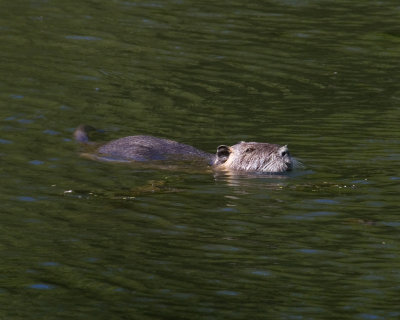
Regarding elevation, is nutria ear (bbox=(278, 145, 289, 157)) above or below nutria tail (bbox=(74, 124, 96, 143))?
above

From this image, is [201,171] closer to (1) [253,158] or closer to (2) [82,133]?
(1) [253,158]

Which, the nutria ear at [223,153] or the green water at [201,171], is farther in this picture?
the nutria ear at [223,153]

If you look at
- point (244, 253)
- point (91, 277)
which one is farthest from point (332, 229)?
point (91, 277)

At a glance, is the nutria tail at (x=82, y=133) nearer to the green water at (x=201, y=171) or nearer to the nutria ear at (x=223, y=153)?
the green water at (x=201, y=171)

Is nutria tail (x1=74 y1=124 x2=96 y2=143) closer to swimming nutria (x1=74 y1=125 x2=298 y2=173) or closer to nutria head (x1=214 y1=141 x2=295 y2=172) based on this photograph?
swimming nutria (x1=74 y1=125 x2=298 y2=173)

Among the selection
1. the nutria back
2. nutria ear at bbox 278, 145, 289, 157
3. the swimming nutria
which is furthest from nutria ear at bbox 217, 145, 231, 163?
nutria ear at bbox 278, 145, 289, 157

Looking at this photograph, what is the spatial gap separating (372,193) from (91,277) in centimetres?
379

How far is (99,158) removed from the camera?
1205cm

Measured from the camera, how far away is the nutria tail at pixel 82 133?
12734 millimetres

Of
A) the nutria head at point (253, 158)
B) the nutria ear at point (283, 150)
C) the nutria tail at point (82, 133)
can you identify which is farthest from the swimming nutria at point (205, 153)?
the nutria tail at point (82, 133)

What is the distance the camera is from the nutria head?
1162 cm

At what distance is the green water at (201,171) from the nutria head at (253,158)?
0.77 feet

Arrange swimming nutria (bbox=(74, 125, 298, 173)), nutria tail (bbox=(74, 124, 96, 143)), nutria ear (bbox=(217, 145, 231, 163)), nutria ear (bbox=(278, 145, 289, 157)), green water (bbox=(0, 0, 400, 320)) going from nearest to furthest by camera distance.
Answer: green water (bbox=(0, 0, 400, 320)), nutria ear (bbox=(278, 145, 289, 157)), swimming nutria (bbox=(74, 125, 298, 173)), nutria ear (bbox=(217, 145, 231, 163)), nutria tail (bbox=(74, 124, 96, 143))

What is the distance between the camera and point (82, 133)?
12.8 m
